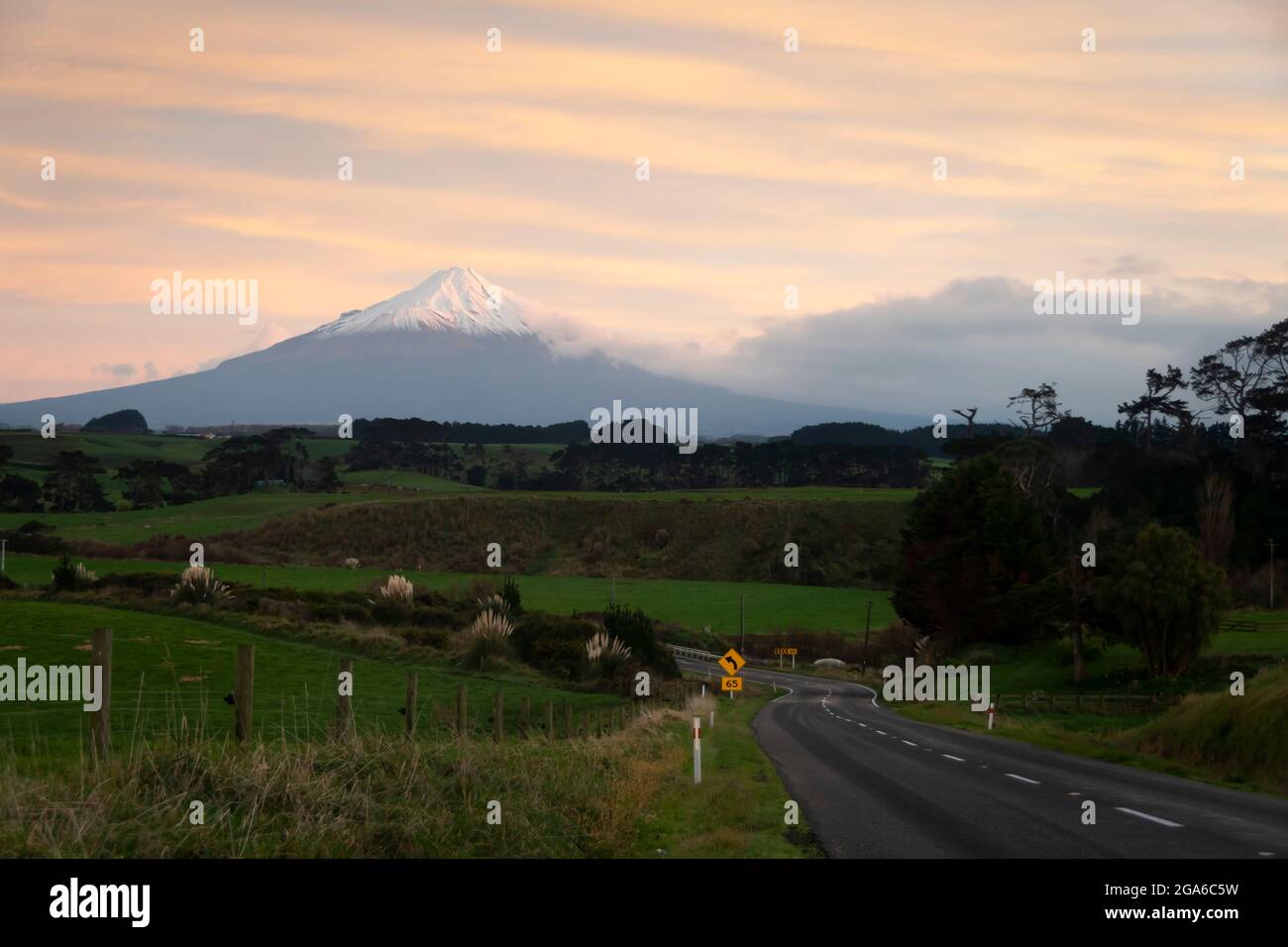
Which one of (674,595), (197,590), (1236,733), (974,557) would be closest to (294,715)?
(1236,733)

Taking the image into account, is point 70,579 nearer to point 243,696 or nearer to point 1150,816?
point 243,696

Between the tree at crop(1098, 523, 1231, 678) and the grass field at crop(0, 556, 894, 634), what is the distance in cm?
4160

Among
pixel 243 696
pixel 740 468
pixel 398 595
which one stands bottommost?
pixel 398 595

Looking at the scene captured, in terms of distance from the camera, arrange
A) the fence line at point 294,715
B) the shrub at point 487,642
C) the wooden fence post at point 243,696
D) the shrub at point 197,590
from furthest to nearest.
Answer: the shrub at point 197,590, the shrub at point 487,642, the wooden fence post at point 243,696, the fence line at point 294,715

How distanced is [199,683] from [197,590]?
23.2 metres

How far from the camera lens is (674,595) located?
109 meters

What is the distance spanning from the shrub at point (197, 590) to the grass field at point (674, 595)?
81.3 feet

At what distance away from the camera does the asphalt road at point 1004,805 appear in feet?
40.3

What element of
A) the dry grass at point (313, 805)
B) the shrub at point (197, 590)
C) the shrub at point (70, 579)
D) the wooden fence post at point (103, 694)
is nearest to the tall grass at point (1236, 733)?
the dry grass at point (313, 805)

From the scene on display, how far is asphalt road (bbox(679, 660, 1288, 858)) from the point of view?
12.3 meters

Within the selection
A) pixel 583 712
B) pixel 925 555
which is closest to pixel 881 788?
pixel 583 712

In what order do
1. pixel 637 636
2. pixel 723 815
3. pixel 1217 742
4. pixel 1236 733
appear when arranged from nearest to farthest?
pixel 723 815 < pixel 1236 733 < pixel 1217 742 < pixel 637 636

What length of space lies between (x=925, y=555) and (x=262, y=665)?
5201 centimetres

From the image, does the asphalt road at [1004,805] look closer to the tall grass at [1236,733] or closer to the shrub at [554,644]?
the tall grass at [1236,733]
